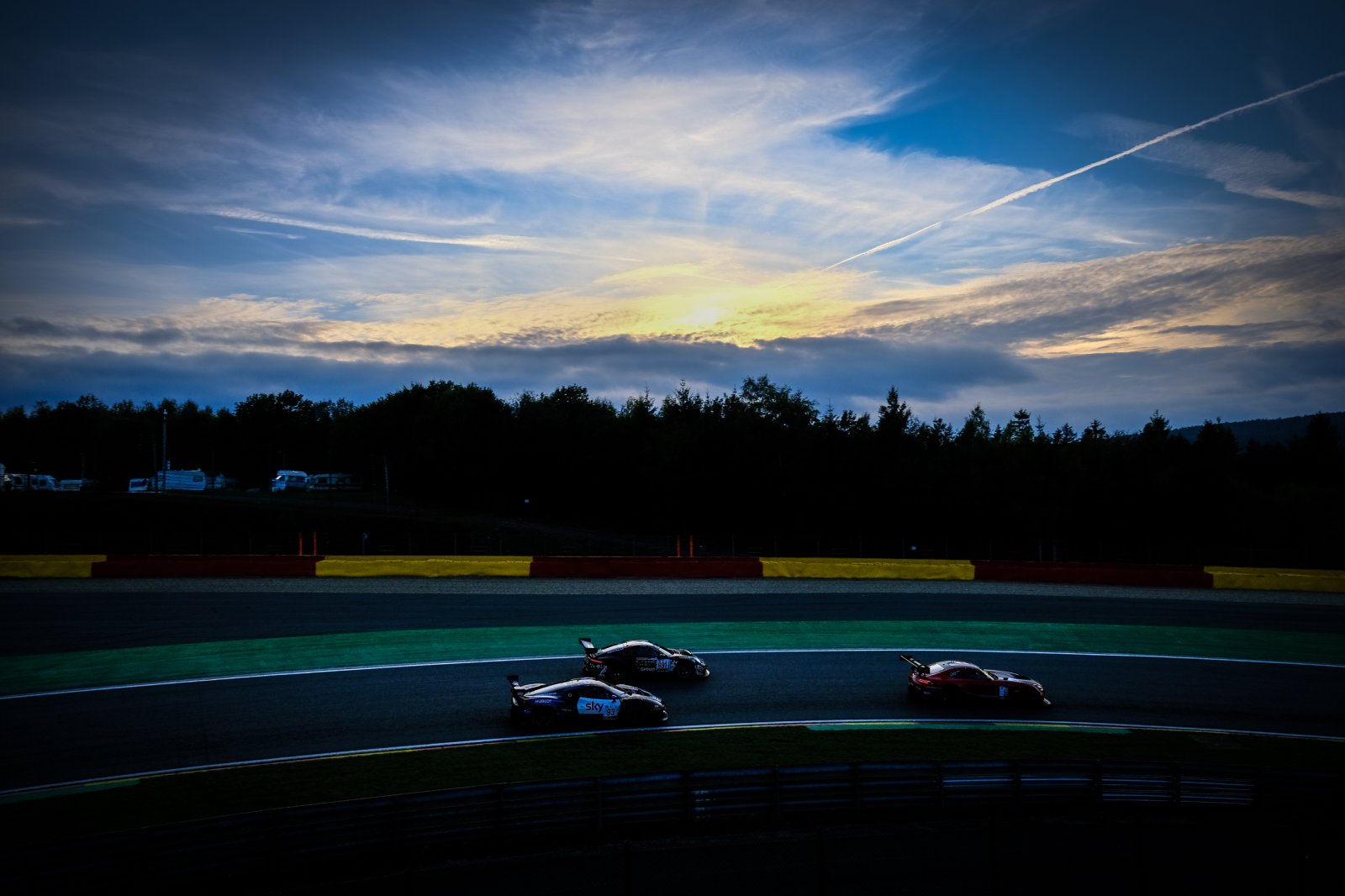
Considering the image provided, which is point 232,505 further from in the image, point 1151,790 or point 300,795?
point 1151,790

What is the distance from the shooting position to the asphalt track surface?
1612cm

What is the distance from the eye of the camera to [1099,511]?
56.3 metres

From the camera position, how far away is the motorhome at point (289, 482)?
288 ft

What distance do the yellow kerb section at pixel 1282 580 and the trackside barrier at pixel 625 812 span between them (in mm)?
24283

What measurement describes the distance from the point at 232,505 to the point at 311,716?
5540 cm

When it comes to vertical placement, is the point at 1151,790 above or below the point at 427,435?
below

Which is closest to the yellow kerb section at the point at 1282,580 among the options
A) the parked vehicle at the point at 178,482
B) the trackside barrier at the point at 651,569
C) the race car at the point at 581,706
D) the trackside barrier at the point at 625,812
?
the trackside barrier at the point at 651,569

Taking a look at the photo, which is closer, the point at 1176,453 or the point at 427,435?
the point at 1176,453

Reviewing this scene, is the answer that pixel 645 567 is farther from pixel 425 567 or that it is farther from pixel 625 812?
pixel 625 812

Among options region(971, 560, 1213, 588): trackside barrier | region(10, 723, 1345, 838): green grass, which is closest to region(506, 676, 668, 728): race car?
region(10, 723, 1345, 838): green grass

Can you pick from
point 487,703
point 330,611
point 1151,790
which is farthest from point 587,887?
point 330,611

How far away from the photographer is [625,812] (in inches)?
488

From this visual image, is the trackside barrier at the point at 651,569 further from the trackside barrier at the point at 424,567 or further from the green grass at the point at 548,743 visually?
the green grass at the point at 548,743

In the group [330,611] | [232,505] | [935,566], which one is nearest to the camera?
[330,611]
